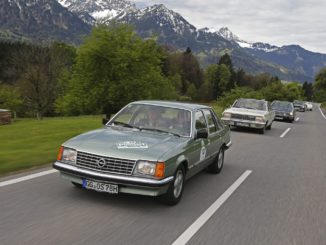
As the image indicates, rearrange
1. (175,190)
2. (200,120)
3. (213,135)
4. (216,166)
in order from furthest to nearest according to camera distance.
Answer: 1. (216,166)
2. (213,135)
3. (200,120)
4. (175,190)

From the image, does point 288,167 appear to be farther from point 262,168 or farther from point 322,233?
point 322,233

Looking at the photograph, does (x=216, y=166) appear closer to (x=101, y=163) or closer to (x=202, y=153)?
(x=202, y=153)

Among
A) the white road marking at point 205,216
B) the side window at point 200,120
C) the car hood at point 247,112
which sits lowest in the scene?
the white road marking at point 205,216

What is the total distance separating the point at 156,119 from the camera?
7375 mm

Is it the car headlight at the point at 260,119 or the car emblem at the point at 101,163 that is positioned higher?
the car emblem at the point at 101,163

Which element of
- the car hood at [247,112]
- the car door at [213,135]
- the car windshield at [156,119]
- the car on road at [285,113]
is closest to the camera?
the car windshield at [156,119]

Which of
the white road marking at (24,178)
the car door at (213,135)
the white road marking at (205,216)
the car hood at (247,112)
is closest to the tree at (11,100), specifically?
the car hood at (247,112)

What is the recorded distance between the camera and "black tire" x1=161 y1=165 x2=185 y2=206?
20.4 ft

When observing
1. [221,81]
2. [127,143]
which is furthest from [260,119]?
[221,81]

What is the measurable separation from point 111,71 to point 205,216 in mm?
17869

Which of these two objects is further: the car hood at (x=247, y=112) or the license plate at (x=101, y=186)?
the car hood at (x=247, y=112)

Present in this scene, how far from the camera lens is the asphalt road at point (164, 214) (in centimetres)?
495

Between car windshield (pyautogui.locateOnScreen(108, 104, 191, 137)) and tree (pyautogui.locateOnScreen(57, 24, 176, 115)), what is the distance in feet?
50.3

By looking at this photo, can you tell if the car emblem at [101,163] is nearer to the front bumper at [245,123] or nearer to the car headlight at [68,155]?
the car headlight at [68,155]
